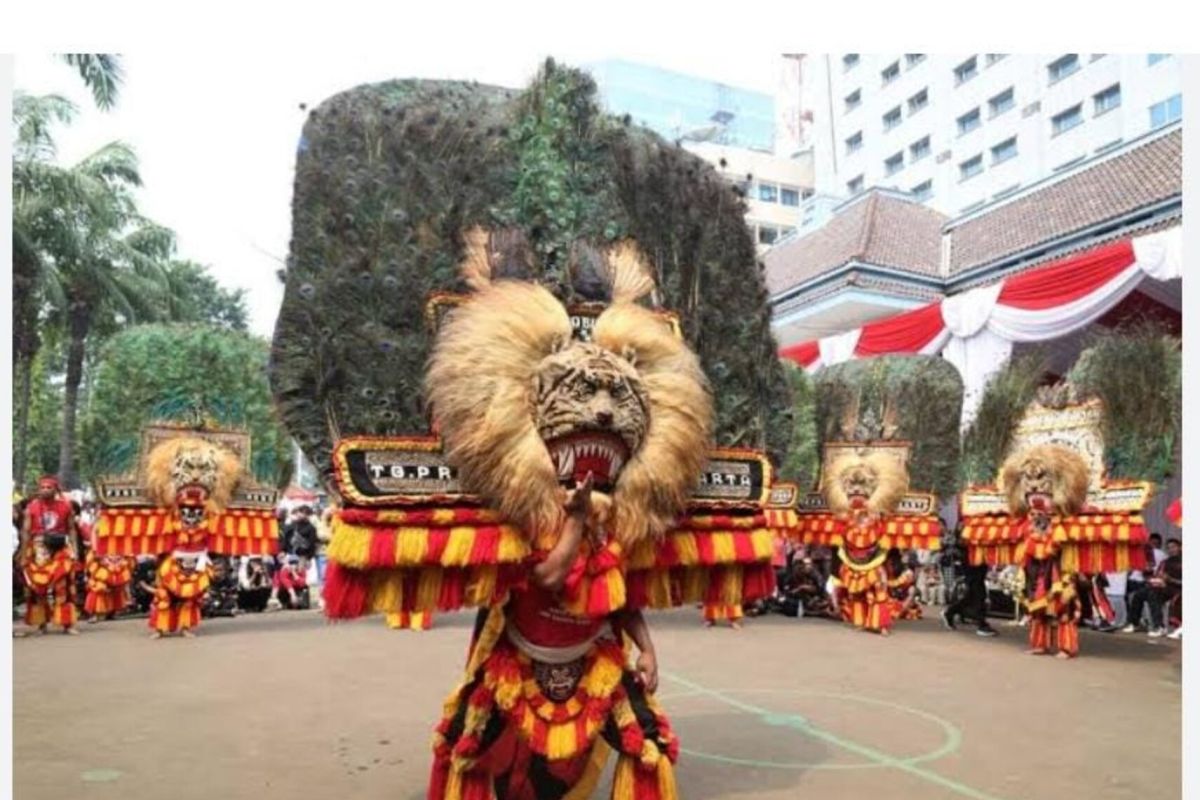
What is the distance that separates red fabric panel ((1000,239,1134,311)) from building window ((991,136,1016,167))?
2331cm

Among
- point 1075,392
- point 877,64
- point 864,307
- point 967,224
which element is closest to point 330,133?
point 1075,392

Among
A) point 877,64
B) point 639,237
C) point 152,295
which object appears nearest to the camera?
point 639,237

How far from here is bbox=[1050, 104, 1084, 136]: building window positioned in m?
30.8

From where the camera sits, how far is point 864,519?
1128 centimetres

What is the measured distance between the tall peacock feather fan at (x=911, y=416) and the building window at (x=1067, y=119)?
74.4ft

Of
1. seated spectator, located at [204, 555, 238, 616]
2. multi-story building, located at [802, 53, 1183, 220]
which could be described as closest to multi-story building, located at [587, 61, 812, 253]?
multi-story building, located at [802, 53, 1183, 220]

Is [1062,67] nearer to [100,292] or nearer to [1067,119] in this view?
[1067,119]

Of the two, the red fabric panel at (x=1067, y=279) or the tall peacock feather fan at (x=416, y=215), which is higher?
the red fabric panel at (x=1067, y=279)

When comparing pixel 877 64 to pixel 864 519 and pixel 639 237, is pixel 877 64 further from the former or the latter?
pixel 639 237

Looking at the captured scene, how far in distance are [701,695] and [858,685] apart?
134 centimetres

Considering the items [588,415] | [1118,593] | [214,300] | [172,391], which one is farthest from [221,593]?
[214,300]

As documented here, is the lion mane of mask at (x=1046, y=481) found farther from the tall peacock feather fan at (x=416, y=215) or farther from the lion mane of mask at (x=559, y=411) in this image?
the lion mane of mask at (x=559, y=411)

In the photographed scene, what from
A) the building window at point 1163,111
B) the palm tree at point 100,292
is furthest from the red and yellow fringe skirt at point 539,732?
the building window at point 1163,111

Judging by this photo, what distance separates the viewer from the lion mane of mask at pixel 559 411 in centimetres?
329
